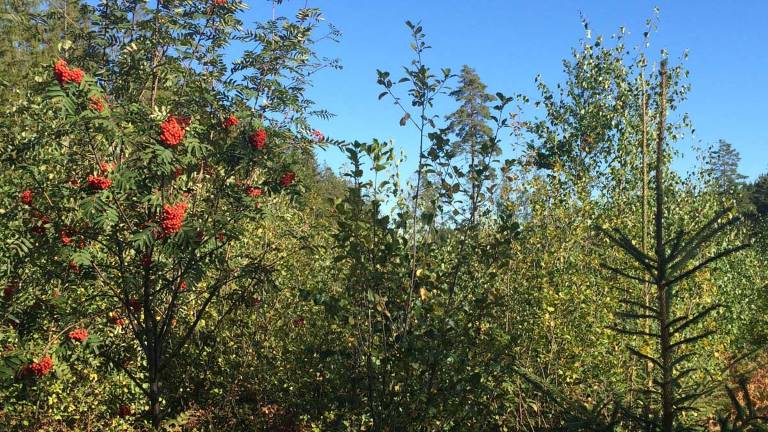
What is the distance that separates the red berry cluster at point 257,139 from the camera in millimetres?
4105

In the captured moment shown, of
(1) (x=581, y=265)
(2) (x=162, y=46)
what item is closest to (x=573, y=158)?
(1) (x=581, y=265)

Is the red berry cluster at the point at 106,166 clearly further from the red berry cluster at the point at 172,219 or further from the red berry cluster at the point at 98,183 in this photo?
the red berry cluster at the point at 172,219

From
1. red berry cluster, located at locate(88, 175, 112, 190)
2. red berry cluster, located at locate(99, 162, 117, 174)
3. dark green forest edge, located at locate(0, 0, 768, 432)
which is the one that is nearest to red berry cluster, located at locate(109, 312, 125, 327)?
dark green forest edge, located at locate(0, 0, 768, 432)

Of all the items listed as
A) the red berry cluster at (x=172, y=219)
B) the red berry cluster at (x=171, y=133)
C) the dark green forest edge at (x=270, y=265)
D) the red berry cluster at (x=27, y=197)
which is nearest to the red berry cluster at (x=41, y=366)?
the dark green forest edge at (x=270, y=265)

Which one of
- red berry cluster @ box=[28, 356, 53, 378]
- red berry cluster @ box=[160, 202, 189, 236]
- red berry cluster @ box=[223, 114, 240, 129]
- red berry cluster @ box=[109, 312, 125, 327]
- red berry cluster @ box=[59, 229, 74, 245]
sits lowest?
red berry cluster @ box=[28, 356, 53, 378]

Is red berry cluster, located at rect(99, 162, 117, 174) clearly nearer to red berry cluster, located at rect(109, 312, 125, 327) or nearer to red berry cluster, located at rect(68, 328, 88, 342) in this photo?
red berry cluster, located at rect(68, 328, 88, 342)

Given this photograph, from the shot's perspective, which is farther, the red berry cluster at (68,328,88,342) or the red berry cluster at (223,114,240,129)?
the red berry cluster at (223,114,240,129)

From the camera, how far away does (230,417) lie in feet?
20.5

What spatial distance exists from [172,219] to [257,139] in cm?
93

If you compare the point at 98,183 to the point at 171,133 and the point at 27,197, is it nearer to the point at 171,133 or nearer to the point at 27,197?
the point at 171,133

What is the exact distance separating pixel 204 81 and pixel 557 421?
4.38 meters

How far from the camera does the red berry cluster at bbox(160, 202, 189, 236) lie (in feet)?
11.5

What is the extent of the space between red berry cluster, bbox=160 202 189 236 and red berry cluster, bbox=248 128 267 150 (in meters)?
0.80

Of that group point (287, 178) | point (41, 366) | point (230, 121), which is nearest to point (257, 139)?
point (230, 121)
